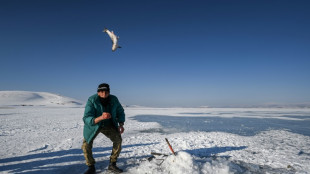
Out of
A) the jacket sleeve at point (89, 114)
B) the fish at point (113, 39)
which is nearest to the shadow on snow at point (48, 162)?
the jacket sleeve at point (89, 114)

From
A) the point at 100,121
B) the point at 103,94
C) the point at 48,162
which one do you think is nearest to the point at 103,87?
the point at 103,94

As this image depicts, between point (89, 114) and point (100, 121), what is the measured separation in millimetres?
228

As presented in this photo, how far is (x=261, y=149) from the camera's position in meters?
5.52

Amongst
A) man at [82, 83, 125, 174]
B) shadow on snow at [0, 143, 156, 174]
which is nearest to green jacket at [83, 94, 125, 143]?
man at [82, 83, 125, 174]

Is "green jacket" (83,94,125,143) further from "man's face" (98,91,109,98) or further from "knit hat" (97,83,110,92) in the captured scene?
"knit hat" (97,83,110,92)

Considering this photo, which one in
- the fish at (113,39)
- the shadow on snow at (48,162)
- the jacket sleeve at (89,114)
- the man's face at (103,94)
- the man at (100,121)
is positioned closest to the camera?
the jacket sleeve at (89,114)

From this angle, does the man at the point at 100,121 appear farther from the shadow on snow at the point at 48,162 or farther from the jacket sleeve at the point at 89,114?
the shadow on snow at the point at 48,162

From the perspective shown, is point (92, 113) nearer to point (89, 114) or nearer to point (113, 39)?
point (89, 114)

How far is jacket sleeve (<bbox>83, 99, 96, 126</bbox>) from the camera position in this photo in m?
3.10

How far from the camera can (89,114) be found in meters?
3.21

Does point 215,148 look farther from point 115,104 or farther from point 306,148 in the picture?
point 115,104

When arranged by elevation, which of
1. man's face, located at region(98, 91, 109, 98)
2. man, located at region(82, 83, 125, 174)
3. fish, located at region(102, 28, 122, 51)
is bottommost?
man, located at region(82, 83, 125, 174)

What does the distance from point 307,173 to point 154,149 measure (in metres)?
3.49

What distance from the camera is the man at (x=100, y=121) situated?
325 cm
